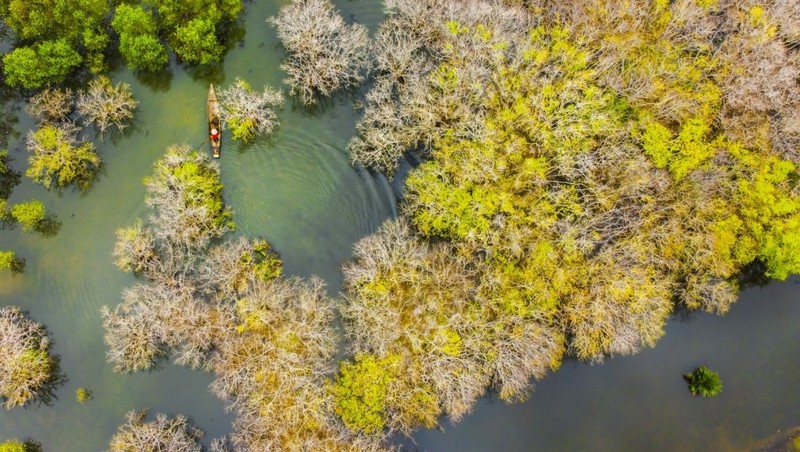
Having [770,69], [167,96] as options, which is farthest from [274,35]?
[770,69]

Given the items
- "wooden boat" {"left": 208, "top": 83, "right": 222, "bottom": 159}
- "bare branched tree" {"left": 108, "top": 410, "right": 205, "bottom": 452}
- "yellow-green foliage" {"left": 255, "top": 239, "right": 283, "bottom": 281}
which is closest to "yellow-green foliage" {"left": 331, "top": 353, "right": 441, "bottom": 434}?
"yellow-green foliage" {"left": 255, "top": 239, "right": 283, "bottom": 281}

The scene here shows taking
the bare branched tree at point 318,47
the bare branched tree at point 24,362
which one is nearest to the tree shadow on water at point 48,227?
the bare branched tree at point 24,362

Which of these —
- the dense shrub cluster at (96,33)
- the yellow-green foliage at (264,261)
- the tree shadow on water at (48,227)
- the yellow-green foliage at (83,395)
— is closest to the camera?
the dense shrub cluster at (96,33)

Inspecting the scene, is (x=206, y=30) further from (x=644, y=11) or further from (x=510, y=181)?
(x=644, y=11)

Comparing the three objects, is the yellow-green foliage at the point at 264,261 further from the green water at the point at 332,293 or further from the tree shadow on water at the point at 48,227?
the tree shadow on water at the point at 48,227

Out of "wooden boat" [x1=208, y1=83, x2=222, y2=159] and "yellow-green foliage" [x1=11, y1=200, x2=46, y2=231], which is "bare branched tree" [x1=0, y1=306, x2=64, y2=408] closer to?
"yellow-green foliage" [x1=11, y1=200, x2=46, y2=231]

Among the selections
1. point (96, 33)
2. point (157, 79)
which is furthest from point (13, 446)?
point (96, 33)

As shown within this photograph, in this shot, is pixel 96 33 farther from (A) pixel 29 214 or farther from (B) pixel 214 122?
(A) pixel 29 214
